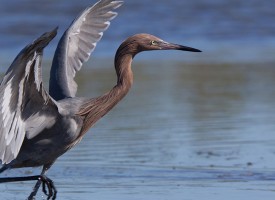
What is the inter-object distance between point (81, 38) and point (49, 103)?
84.5 inches

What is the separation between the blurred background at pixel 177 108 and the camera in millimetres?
9703

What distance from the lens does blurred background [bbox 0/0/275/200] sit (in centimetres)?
970

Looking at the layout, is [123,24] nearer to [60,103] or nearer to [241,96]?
[241,96]

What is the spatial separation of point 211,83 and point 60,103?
5561 mm

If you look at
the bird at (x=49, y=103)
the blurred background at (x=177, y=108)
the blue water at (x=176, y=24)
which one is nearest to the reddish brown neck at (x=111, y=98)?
the bird at (x=49, y=103)

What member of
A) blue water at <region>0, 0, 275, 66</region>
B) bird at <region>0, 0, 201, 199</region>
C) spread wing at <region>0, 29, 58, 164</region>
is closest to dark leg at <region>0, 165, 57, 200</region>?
bird at <region>0, 0, 201, 199</region>

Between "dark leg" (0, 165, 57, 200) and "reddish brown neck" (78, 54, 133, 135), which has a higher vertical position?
"reddish brown neck" (78, 54, 133, 135)

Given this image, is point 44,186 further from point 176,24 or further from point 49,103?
point 176,24

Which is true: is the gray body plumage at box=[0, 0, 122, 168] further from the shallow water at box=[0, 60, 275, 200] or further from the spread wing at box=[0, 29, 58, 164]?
the shallow water at box=[0, 60, 275, 200]

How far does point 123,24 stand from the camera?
1939 centimetres

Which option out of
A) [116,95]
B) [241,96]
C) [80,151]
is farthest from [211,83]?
[116,95]

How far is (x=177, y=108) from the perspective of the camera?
12.7 meters

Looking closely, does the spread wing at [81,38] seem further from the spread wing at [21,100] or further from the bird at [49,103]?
the spread wing at [21,100]

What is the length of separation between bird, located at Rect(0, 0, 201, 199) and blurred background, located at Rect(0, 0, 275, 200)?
1.44 feet
